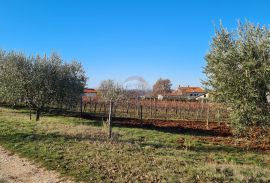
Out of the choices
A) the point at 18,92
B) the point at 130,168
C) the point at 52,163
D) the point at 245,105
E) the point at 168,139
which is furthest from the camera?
the point at 18,92

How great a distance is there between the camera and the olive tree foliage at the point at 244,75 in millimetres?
12547

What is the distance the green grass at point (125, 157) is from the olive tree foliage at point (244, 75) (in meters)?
2.15

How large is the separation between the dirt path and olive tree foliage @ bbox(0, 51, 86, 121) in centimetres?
1318

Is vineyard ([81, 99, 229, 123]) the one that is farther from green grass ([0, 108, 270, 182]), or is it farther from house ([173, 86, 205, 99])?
house ([173, 86, 205, 99])

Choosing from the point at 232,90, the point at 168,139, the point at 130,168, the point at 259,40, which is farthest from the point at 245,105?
the point at 168,139

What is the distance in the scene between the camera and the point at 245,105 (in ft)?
41.9

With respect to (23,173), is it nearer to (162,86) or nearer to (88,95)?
(88,95)

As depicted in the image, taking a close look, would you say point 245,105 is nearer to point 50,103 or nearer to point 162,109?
point 50,103

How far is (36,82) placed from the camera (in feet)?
83.9

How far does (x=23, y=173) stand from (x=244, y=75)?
938 centimetres

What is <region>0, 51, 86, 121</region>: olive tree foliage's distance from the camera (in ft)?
83.9

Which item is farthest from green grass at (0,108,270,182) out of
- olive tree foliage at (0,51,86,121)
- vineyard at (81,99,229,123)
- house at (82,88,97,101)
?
house at (82,88,97,101)

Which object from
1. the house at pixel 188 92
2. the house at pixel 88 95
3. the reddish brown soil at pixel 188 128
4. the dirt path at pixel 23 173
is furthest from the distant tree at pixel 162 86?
the dirt path at pixel 23 173

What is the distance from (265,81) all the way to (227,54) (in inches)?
82.1
